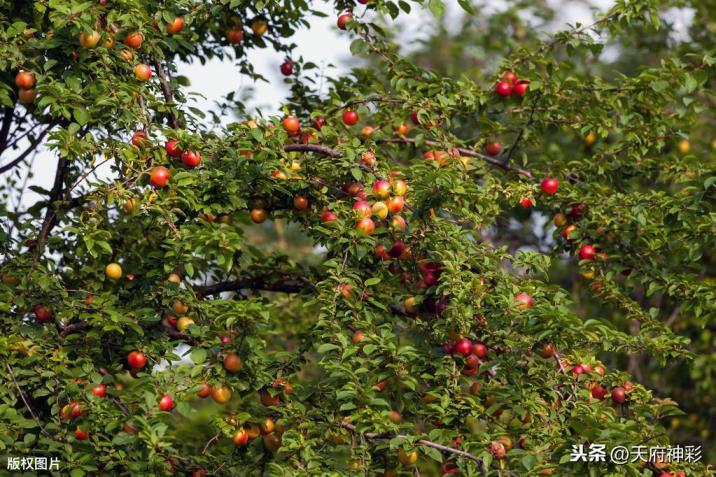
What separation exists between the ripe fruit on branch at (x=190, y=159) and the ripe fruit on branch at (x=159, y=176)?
0.14 m

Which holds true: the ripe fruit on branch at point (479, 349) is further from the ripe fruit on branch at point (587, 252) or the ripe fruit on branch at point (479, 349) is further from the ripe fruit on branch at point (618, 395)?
the ripe fruit on branch at point (587, 252)

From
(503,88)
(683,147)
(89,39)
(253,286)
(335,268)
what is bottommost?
(335,268)

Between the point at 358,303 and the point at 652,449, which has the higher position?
the point at 358,303

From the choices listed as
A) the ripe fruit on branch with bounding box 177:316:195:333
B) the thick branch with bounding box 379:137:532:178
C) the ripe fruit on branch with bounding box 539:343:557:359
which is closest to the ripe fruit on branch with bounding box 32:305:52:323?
the ripe fruit on branch with bounding box 177:316:195:333

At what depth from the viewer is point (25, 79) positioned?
10.6ft

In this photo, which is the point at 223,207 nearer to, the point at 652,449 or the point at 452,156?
the point at 452,156

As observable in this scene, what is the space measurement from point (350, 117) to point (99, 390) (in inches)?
56.7

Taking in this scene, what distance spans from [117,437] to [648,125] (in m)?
2.48

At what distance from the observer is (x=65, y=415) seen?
295 cm

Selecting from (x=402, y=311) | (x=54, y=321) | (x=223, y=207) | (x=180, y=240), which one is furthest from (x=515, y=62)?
(x=54, y=321)

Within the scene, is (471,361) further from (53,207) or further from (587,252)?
(53,207)

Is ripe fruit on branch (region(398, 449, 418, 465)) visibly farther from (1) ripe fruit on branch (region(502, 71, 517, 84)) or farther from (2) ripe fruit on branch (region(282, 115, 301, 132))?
(1) ripe fruit on branch (region(502, 71, 517, 84))

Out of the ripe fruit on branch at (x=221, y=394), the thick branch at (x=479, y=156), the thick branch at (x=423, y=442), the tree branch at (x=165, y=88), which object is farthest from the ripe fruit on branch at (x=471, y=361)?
the tree branch at (x=165, y=88)

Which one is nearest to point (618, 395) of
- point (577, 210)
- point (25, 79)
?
point (577, 210)
